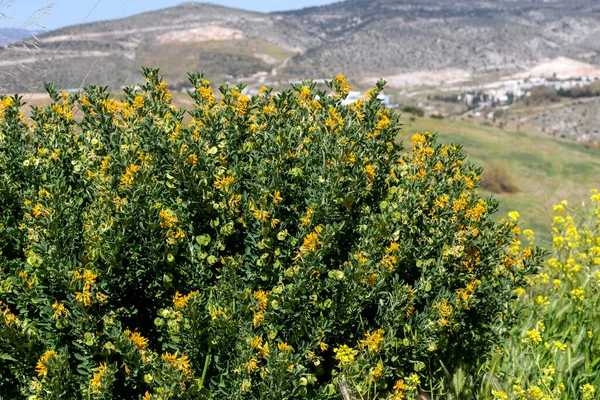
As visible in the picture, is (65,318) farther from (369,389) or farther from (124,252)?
(369,389)

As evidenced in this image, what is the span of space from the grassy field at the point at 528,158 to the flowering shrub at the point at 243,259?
57455 mm

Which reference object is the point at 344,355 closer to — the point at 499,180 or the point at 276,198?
the point at 276,198

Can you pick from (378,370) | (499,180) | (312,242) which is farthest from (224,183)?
(499,180)

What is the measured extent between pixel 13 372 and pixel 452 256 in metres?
2.42

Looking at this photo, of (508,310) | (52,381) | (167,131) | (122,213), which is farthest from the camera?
(508,310)

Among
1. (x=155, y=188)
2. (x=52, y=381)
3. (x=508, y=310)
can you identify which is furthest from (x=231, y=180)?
(x=508, y=310)

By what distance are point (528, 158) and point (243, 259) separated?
83.3 metres

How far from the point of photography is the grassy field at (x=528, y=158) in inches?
2520

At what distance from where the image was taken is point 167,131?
3299 mm

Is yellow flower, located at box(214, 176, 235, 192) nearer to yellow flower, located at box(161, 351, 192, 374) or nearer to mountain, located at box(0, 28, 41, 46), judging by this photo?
yellow flower, located at box(161, 351, 192, 374)

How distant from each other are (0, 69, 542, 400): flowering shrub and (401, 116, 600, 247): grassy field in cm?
5745

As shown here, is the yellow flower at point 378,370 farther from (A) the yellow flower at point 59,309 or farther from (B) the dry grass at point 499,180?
(B) the dry grass at point 499,180

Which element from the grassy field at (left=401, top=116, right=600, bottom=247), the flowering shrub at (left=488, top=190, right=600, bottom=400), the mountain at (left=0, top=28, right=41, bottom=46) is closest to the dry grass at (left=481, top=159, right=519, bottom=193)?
the grassy field at (left=401, top=116, right=600, bottom=247)

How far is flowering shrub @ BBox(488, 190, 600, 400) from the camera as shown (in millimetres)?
3803
